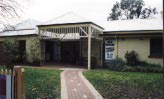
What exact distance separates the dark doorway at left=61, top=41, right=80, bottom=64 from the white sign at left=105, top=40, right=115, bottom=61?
3.42 meters

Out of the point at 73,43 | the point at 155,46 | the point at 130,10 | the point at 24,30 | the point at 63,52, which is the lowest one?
the point at 63,52

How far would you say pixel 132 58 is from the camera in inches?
561

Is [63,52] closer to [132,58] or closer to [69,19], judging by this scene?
[69,19]

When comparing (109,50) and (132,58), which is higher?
(109,50)

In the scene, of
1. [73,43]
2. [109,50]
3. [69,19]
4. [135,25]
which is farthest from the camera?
[73,43]

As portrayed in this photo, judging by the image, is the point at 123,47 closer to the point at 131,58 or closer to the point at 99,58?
the point at 131,58

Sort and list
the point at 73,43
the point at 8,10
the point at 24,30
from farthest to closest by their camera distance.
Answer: the point at 24,30 → the point at 73,43 → the point at 8,10

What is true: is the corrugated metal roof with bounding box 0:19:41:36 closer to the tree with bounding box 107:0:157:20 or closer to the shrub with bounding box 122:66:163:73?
the shrub with bounding box 122:66:163:73

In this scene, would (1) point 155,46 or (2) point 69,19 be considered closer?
(1) point 155,46

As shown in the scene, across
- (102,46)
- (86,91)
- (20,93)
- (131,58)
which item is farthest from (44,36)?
(20,93)

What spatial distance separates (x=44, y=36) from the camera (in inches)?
622

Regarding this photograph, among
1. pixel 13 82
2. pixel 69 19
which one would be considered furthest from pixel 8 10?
pixel 69 19

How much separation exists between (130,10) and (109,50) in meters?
23.0

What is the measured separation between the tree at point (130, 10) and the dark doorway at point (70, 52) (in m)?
20.7
